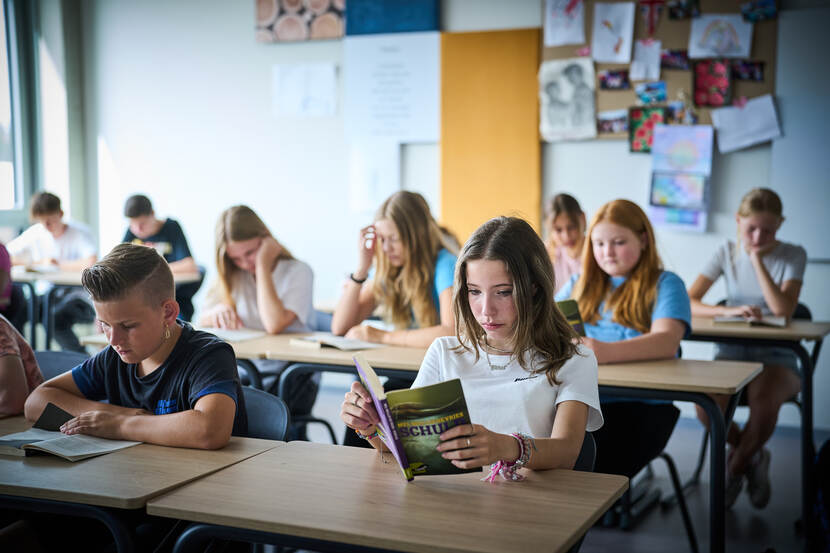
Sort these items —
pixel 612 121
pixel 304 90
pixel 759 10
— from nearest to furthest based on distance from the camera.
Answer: pixel 759 10 → pixel 612 121 → pixel 304 90

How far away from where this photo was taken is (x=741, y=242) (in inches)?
158

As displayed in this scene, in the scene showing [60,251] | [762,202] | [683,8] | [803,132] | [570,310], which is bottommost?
[60,251]

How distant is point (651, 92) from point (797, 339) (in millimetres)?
1880

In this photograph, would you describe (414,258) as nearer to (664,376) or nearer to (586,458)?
(664,376)

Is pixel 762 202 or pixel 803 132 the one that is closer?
pixel 762 202

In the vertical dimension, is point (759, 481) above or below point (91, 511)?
below

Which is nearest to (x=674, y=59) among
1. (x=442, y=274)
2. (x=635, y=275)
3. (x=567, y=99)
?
(x=567, y=99)

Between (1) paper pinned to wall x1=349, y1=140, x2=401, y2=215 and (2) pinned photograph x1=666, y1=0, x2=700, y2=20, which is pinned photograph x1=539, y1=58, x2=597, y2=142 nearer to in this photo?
(2) pinned photograph x1=666, y1=0, x2=700, y2=20

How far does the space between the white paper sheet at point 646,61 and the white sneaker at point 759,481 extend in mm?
2207

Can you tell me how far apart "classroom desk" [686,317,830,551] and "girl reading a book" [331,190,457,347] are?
947 mm

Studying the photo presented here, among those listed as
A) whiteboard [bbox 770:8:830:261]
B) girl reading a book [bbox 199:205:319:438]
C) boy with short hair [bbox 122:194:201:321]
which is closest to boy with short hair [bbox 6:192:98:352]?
boy with short hair [bbox 122:194:201:321]

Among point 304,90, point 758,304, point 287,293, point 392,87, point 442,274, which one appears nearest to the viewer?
point 442,274

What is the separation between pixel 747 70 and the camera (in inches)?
177

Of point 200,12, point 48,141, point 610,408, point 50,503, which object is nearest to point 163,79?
point 200,12
